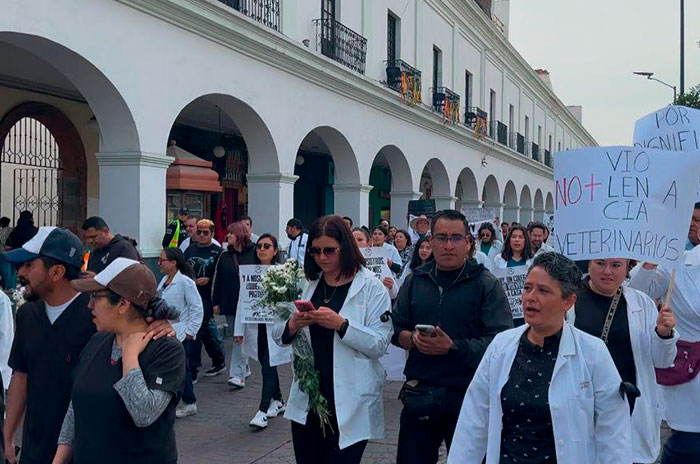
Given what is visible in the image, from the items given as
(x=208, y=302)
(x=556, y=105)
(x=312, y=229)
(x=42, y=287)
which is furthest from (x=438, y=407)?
(x=556, y=105)

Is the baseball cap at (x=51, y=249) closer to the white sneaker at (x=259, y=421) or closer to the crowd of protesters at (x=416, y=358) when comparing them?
the crowd of protesters at (x=416, y=358)

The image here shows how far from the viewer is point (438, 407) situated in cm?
366

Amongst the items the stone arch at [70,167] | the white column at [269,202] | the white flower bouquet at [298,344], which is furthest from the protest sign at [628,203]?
the stone arch at [70,167]

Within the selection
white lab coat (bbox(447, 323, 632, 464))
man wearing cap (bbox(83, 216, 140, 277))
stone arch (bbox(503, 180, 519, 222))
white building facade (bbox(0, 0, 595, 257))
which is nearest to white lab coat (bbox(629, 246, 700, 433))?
white lab coat (bbox(447, 323, 632, 464))

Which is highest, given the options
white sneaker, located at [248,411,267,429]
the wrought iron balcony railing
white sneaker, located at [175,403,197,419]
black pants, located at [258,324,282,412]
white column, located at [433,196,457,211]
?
the wrought iron balcony railing

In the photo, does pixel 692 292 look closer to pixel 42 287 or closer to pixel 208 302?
pixel 42 287

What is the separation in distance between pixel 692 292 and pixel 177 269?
4810mm

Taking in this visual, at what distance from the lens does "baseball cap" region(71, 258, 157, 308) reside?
296cm

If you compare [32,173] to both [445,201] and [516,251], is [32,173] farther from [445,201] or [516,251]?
[445,201]

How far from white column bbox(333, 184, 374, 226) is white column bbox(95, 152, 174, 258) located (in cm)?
655

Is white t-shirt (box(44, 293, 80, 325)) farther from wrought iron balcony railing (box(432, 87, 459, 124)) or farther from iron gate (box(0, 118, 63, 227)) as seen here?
wrought iron balcony railing (box(432, 87, 459, 124))

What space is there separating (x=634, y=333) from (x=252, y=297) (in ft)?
14.2

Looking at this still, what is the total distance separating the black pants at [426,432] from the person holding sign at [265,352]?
2476 mm

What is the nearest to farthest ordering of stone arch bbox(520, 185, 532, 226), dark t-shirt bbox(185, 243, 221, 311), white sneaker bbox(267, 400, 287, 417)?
white sneaker bbox(267, 400, 287, 417) < dark t-shirt bbox(185, 243, 221, 311) < stone arch bbox(520, 185, 532, 226)
